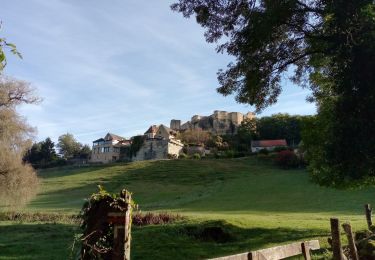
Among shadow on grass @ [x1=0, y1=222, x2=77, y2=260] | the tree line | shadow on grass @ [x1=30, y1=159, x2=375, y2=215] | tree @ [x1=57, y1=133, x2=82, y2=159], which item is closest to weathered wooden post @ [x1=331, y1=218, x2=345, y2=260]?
shadow on grass @ [x1=0, y1=222, x2=77, y2=260]

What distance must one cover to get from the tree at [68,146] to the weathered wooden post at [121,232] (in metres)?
132

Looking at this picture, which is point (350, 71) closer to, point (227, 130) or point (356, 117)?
point (356, 117)

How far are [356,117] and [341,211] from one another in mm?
18624

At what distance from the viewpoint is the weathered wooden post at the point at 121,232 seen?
609cm

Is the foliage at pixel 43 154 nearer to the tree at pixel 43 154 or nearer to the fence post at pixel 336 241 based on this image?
the tree at pixel 43 154

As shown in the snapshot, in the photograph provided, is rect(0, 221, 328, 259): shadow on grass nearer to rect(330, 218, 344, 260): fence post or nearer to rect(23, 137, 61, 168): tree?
rect(330, 218, 344, 260): fence post

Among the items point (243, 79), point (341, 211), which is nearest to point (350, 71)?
point (243, 79)

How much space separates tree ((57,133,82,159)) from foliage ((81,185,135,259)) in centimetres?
13180

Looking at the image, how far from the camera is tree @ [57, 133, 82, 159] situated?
13509cm

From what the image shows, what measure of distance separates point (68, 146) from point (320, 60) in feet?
401

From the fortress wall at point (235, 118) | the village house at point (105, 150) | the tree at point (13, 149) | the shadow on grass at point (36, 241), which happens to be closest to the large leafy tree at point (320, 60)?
the shadow on grass at point (36, 241)

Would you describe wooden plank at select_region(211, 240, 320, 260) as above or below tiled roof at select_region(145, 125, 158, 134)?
below

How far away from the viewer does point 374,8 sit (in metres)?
17.2

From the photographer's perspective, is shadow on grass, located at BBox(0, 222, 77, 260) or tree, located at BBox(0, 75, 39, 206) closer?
shadow on grass, located at BBox(0, 222, 77, 260)
